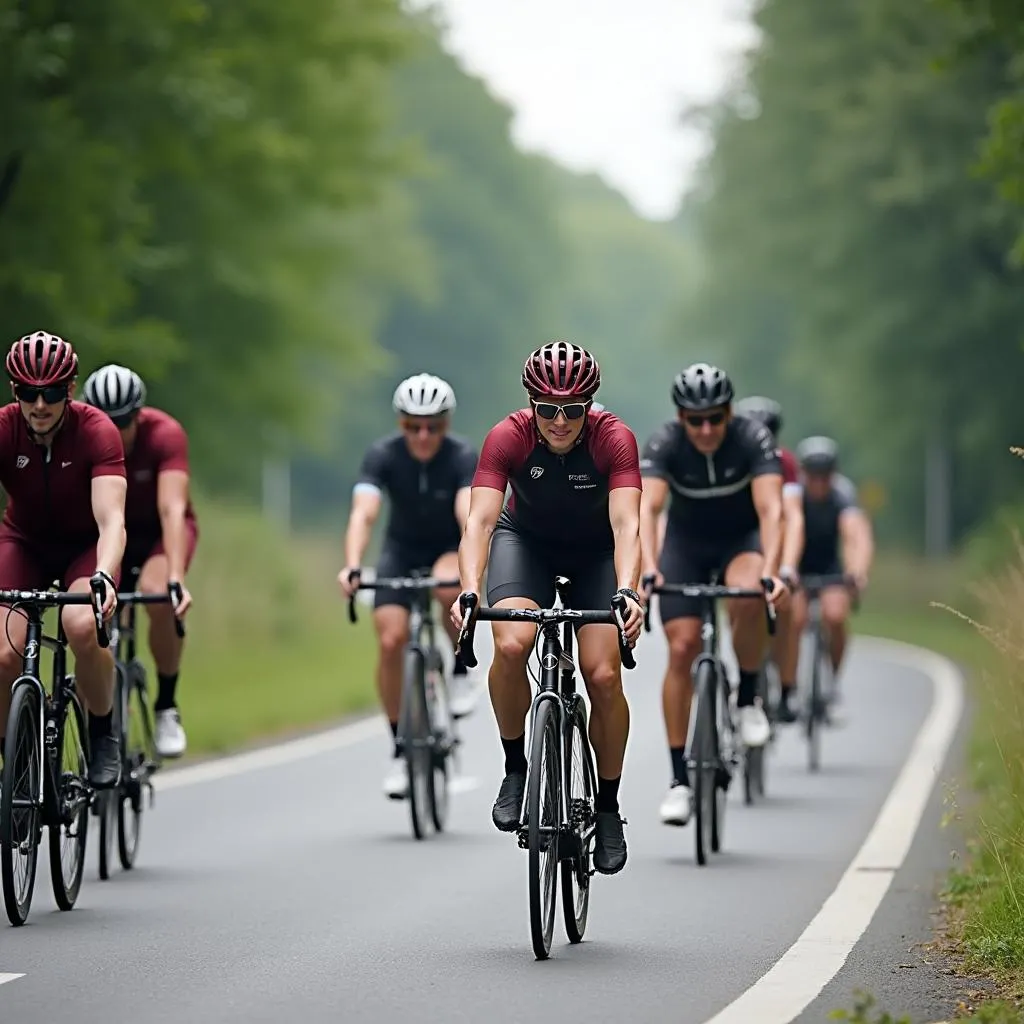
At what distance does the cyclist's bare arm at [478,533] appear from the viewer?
8445 mm

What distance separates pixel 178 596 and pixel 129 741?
91cm

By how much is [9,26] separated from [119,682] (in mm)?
8500

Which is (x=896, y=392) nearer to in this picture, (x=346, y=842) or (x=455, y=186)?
(x=346, y=842)

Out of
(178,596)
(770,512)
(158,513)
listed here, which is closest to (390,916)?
(178,596)

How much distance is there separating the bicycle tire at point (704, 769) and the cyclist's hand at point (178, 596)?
8.29ft

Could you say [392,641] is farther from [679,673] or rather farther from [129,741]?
[129,741]

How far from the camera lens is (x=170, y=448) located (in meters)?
11.2

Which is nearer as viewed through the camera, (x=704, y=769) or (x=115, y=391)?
(x=115, y=391)

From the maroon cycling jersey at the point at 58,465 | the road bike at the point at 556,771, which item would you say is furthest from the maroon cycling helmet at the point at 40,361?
the road bike at the point at 556,771

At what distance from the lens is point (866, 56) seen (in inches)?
1518

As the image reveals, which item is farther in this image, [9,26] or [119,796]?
[9,26]

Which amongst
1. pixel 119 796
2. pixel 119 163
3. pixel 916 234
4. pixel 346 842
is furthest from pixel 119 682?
pixel 916 234

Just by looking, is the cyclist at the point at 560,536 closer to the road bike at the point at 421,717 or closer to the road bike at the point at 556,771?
the road bike at the point at 556,771

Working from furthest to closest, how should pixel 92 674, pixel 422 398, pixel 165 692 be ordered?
pixel 422 398, pixel 165 692, pixel 92 674
